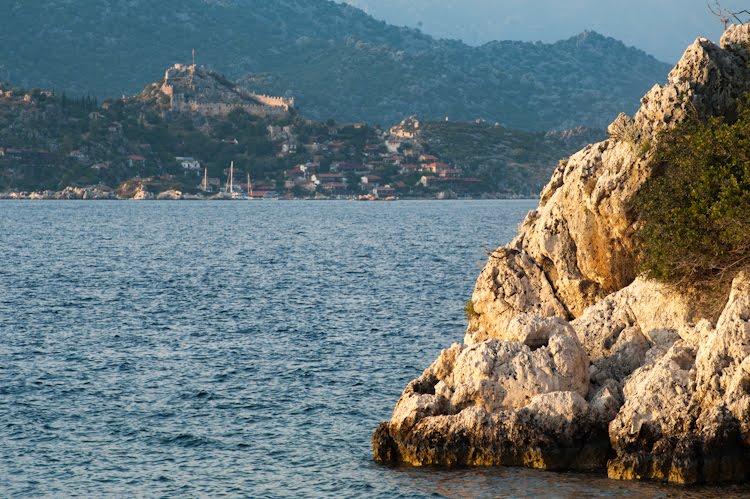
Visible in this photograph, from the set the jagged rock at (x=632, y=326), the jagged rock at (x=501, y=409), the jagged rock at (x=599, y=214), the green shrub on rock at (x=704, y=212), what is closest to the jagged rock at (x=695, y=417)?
the jagged rock at (x=501, y=409)

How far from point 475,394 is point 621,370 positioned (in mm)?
4031

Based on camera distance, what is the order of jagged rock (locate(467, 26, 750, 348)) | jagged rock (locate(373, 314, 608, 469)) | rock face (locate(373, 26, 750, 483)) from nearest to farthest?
rock face (locate(373, 26, 750, 483))
jagged rock (locate(373, 314, 608, 469))
jagged rock (locate(467, 26, 750, 348))

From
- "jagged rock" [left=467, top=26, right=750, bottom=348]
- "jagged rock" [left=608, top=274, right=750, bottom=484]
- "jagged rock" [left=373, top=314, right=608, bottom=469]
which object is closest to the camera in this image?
"jagged rock" [left=608, top=274, right=750, bottom=484]

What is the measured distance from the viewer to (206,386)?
31469mm

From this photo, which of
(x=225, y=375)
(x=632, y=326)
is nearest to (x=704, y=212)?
(x=632, y=326)

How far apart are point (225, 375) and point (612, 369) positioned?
13.0 m

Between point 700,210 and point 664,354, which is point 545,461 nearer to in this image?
point 664,354

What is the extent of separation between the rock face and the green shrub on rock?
0.82 m

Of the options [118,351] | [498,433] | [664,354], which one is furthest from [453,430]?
[118,351]

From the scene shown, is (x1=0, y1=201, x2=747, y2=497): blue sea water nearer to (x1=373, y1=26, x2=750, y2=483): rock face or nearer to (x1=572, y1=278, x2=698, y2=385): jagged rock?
(x1=373, y1=26, x2=750, y2=483): rock face

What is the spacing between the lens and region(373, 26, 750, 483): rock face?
21734mm

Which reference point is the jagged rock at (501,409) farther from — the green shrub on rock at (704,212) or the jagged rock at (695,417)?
the green shrub on rock at (704,212)

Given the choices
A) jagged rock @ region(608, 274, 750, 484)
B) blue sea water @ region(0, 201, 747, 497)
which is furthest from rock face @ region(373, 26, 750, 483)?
blue sea water @ region(0, 201, 747, 497)

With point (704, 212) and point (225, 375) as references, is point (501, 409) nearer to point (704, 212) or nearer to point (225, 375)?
point (704, 212)
